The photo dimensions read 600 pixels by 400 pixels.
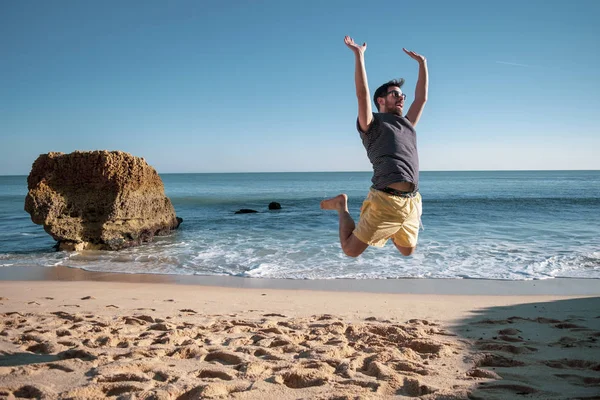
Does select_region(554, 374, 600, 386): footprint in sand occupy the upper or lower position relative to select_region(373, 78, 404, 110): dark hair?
lower

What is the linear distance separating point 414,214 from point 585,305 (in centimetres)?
405

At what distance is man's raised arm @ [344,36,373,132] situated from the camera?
12.5ft

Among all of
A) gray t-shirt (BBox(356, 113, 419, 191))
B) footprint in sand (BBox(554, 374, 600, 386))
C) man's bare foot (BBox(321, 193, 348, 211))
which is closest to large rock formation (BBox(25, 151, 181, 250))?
man's bare foot (BBox(321, 193, 348, 211))

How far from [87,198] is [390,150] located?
12309mm

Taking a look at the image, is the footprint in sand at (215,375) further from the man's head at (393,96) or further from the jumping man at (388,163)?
the man's head at (393,96)

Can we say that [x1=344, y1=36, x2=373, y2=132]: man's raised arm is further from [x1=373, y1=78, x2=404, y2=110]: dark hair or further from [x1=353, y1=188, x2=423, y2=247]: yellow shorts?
[x1=353, y1=188, x2=423, y2=247]: yellow shorts

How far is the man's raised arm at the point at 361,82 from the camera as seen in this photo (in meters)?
3.81

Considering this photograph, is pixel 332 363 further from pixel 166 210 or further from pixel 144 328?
pixel 166 210

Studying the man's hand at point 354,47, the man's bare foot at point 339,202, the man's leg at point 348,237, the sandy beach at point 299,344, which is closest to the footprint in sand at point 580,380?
the sandy beach at point 299,344

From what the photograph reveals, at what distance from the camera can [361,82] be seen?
3.81 metres

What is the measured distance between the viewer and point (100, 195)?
45.4 ft

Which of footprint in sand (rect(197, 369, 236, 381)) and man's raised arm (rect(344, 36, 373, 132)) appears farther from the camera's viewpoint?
man's raised arm (rect(344, 36, 373, 132))

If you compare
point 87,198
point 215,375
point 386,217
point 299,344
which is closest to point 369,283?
point 299,344

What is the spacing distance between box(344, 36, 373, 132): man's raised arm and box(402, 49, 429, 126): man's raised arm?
0.73m
